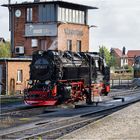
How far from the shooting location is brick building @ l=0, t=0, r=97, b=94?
5531cm

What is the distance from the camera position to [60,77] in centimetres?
2803

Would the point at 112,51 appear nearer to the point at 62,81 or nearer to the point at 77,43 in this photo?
the point at 77,43

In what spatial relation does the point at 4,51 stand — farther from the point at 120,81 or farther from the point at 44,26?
the point at 44,26

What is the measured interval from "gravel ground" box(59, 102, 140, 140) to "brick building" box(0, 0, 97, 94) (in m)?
34.6

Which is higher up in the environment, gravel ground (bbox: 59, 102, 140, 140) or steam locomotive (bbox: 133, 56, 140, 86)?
steam locomotive (bbox: 133, 56, 140, 86)

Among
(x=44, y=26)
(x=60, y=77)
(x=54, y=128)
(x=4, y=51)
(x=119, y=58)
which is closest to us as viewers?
(x=54, y=128)

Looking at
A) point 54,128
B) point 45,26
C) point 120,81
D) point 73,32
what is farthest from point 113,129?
point 120,81

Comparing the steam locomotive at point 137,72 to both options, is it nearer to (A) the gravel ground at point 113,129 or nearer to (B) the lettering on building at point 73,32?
(B) the lettering on building at point 73,32

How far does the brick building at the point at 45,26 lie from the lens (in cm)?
5531

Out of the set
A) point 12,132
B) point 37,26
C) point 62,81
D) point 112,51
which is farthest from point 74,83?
point 112,51

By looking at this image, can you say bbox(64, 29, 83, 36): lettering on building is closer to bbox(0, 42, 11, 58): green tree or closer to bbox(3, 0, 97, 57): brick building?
bbox(3, 0, 97, 57): brick building

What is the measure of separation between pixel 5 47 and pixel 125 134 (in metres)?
97.6

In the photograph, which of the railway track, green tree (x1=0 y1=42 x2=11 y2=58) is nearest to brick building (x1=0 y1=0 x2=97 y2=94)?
the railway track

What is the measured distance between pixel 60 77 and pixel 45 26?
28.2 m
